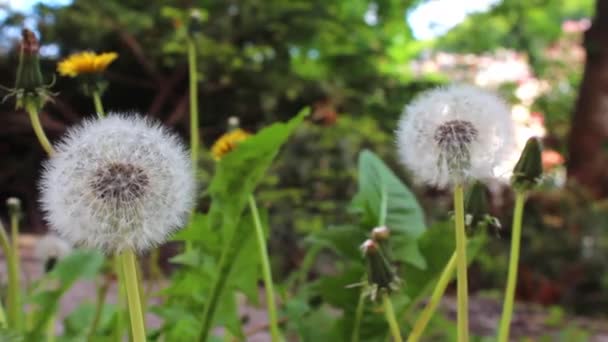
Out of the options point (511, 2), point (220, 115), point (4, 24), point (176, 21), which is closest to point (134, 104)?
point (220, 115)

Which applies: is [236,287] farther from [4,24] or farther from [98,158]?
[4,24]

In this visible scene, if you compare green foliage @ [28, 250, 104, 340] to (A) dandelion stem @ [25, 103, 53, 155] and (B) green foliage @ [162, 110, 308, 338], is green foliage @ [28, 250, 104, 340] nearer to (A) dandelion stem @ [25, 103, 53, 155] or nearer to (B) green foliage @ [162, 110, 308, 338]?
(B) green foliage @ [162, 110, 308, 338]

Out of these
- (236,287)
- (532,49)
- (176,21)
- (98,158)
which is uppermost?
(532,49)

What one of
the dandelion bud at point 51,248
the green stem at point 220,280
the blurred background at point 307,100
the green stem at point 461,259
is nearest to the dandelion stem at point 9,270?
the green stem at point 220,280

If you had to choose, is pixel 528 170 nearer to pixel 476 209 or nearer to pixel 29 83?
pixel 476 209

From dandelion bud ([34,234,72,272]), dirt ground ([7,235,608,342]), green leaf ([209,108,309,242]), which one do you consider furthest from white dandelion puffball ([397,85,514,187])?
dirt ground ([7,235,608,342])

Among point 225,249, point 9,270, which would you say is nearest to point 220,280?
point 225,249

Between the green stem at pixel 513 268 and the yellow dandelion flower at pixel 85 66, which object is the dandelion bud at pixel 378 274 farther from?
the yellow dandelion flower at pixel 85 66
